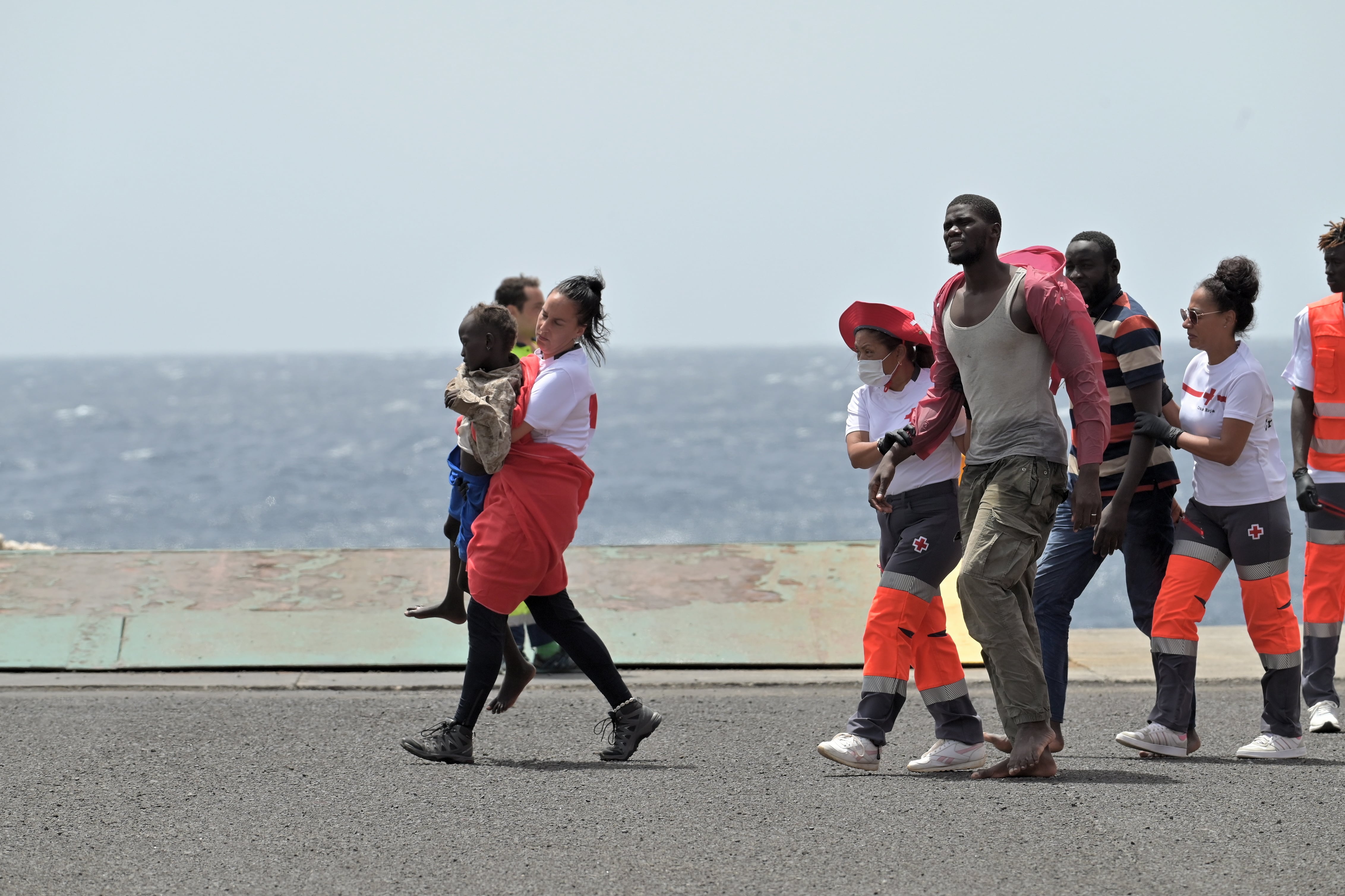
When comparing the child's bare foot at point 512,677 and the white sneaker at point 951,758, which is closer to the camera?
the white sneaker at point 951,758

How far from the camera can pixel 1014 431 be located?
4.71 m

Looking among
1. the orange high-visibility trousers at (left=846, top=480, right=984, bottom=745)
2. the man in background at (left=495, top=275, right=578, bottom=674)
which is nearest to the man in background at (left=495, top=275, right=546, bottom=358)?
the man in background at (left=495, top=275, right=578, bottom=674)

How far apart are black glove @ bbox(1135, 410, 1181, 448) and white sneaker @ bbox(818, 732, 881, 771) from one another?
154 centimetres

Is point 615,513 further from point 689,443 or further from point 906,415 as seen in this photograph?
point 906,415

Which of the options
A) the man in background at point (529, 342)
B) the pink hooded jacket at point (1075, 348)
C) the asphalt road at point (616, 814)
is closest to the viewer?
the asphalt road at point (616, 814)

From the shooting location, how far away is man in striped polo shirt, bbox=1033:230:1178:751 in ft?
17.3

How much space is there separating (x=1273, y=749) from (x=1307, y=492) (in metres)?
1.26

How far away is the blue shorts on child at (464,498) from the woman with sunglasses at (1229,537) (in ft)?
8.57

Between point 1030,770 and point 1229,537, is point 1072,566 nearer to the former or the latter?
point 1229,537

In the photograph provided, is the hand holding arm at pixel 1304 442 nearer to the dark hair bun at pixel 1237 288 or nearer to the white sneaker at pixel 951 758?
the dark hair bun at pixel 1237 288

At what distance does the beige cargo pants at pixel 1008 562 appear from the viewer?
466cm

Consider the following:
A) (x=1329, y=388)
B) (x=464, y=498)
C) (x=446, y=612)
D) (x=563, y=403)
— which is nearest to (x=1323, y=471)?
(x=1329, y=388)

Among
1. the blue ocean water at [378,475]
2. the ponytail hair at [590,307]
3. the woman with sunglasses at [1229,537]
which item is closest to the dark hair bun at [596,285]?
the ponytail hair at [590,307]

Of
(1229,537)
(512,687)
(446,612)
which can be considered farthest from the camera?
(446,612)
